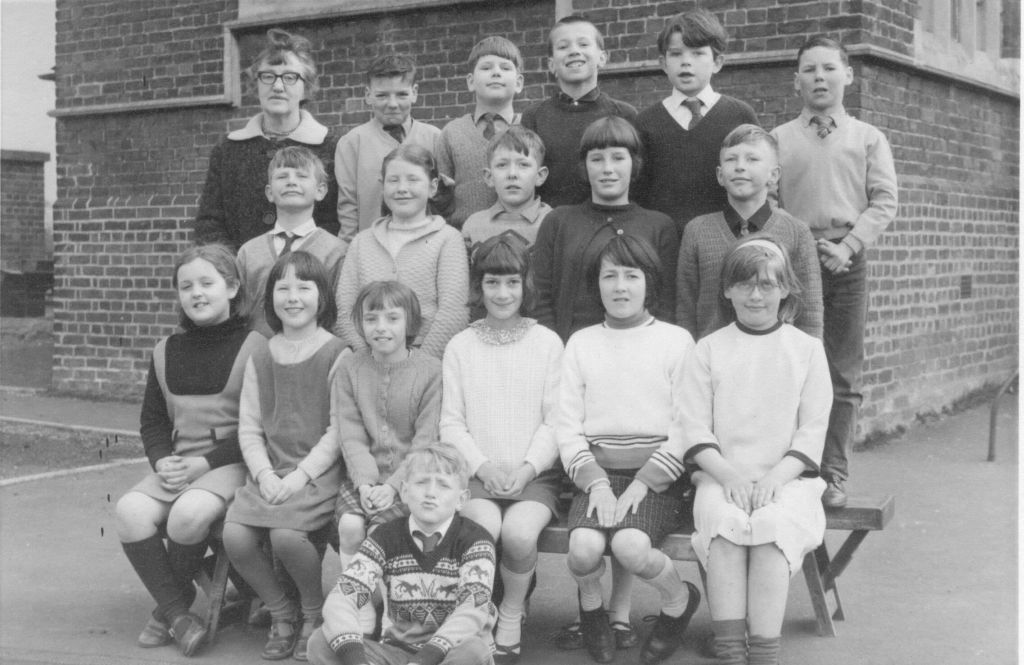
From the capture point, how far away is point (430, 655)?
11.5 feet

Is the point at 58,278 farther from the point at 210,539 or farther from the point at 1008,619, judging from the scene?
the point at 1008,619

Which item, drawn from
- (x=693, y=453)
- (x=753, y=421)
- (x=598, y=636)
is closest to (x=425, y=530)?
(x=598, y=636)

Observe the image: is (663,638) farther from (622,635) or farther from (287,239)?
(287,239)

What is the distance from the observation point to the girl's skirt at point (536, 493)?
4.10 metres

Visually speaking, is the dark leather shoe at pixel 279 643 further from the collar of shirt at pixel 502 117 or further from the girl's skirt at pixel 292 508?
the collar of shirt at pixel 502 117

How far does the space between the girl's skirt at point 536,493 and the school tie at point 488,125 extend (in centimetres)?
165

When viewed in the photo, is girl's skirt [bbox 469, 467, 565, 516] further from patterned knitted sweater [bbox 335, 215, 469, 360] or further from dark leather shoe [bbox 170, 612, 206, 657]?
dark leather shoe [bbox 170, 612, 206, 657]

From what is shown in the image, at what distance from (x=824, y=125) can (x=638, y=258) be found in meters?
1.37

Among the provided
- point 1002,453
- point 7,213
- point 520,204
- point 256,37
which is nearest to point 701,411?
point 520,204

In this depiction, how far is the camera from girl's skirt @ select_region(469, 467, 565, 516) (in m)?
4.10

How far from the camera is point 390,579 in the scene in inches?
147

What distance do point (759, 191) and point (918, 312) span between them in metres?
4.96

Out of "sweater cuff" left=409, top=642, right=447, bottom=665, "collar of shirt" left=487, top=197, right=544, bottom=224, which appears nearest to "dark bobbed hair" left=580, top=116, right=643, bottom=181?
"collar of shirt" left=487, top=197, right=544, bottom=224

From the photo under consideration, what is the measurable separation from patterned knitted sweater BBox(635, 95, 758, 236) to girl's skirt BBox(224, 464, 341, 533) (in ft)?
5.60
